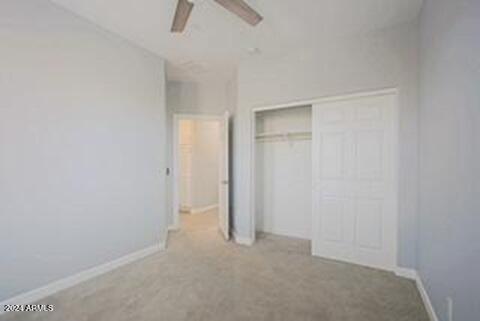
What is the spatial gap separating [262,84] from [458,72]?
2.60 meters

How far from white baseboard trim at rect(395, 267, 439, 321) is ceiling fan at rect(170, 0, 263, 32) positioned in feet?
8.89

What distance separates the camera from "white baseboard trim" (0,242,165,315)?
7.63 ft

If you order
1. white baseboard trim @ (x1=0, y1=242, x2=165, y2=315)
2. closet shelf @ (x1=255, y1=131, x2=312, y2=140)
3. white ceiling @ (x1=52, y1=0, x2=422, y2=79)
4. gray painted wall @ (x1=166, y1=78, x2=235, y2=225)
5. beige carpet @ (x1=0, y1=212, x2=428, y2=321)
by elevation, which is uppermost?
white ceiling @ (x1=52, y1=0, x2=422, y2=79)

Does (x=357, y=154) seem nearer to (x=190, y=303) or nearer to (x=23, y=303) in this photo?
(x=190, y=303)

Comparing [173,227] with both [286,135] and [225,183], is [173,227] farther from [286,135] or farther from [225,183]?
[286,135]

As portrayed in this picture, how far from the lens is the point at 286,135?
435cm

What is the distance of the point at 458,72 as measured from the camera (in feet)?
5.11

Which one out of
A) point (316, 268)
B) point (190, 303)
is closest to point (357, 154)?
point (316, 268)

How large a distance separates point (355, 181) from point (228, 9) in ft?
7.80

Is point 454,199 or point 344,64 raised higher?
point 344,64

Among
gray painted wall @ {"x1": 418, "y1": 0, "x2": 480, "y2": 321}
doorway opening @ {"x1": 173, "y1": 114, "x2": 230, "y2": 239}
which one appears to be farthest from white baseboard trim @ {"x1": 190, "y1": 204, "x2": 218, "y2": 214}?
gray painted wall @ {"x1": 418, "y1": 0, "x2": 480, "y2": 321}

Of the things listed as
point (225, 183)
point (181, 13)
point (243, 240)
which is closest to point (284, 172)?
point (225, 183)

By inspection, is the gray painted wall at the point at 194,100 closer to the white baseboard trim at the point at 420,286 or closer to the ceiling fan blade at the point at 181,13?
the ceiling fan blade at the point at 181,13

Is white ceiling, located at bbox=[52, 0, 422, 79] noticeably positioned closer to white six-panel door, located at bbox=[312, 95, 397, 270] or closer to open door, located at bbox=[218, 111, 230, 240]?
white six-panel door, located at bbox=[312, 95, 397, 270]
